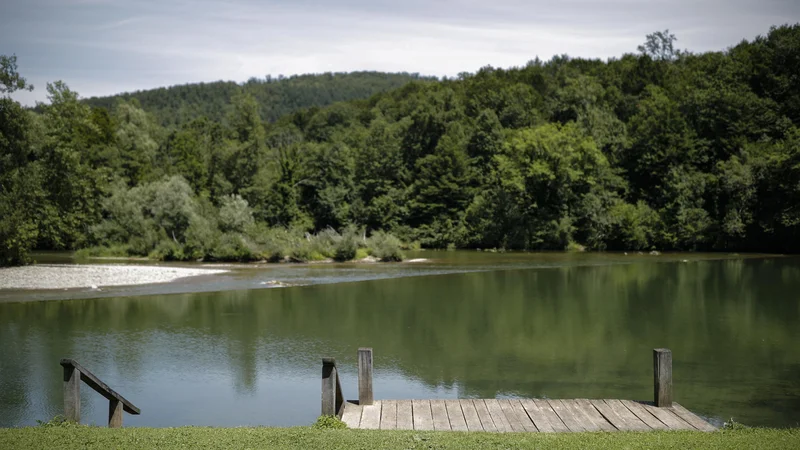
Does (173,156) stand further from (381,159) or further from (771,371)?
(771,371)

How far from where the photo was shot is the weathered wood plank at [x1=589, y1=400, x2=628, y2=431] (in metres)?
10.4

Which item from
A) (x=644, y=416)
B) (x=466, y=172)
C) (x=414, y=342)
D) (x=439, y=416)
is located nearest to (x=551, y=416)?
(x=644, y=416)

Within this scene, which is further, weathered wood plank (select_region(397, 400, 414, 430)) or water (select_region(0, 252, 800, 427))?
water (select_region(0, 252, 800, 427))

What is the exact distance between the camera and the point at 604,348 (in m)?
20.6

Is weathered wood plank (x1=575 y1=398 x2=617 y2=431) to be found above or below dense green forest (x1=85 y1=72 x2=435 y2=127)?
below

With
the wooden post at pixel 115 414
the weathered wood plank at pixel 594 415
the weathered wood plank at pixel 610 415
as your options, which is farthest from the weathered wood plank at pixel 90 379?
the weathered wood plank at pixel 610 415

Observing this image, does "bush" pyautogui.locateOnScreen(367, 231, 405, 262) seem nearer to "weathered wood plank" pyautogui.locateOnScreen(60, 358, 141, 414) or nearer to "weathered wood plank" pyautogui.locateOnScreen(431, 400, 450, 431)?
"weathered wood plank" pyautogui.locateOnScreen(431, 400, 450, 431)

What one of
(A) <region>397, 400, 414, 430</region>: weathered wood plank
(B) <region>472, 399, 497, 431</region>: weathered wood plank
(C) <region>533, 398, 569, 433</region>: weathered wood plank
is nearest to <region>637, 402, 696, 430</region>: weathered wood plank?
(C) <region>533, 398, 569, 433</region>: weathered wood plank

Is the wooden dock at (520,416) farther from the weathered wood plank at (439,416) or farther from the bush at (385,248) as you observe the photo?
the bush at (385,248)

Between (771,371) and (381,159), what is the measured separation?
5414cm

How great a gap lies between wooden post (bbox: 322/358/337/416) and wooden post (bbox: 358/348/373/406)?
0.72 metres

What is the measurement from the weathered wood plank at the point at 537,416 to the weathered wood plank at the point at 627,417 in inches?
43.5

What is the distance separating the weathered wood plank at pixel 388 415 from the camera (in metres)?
10.6

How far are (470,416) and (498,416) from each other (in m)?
0.41
